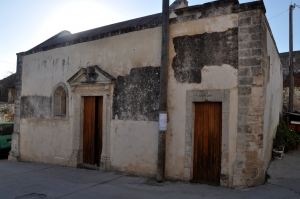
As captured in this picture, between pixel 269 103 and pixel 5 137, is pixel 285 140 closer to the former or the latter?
pixel 269 103

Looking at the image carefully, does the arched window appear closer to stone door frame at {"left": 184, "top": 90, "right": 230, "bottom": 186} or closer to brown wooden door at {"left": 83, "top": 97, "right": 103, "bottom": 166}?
brown wooden door at {"left": 83, "top": 97, "right": 103, "bottom": 166}

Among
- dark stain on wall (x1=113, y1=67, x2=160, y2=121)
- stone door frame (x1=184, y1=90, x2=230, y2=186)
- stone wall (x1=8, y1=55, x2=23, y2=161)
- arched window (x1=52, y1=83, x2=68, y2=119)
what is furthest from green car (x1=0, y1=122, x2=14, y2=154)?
stone door frame (x1=184, y1=90, x2=230, y2=186)

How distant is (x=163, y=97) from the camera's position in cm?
617

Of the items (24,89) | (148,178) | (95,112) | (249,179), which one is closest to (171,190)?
(148,178)

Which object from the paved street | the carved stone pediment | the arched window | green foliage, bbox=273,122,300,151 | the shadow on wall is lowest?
the paved street

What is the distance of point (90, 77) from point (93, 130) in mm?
1625

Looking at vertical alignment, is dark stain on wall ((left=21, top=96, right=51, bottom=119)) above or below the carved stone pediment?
below

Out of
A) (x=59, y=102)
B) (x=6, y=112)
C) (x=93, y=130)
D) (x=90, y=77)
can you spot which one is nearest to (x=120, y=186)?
(x=93, y=130)

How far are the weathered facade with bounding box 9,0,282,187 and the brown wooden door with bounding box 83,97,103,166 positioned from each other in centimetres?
3

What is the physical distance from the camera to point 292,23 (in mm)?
14812

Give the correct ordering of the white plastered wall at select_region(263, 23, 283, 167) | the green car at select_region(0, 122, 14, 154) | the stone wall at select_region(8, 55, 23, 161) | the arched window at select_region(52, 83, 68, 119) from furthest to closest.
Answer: the green car at select_region(0, 122, 14, 154) → the stone wall at select_region(8, 55, 23, 161) → the arched window at select_region(52, 83, 68, 119) → the white plastered wall at select_region(263, 23, 283, 167)

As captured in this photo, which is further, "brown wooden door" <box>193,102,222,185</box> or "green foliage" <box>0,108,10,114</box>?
"green foliage" <box>0,108,10,114</box>

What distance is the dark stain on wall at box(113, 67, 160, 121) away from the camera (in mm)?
6652

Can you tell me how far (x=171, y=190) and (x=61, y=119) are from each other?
4.89 meters
